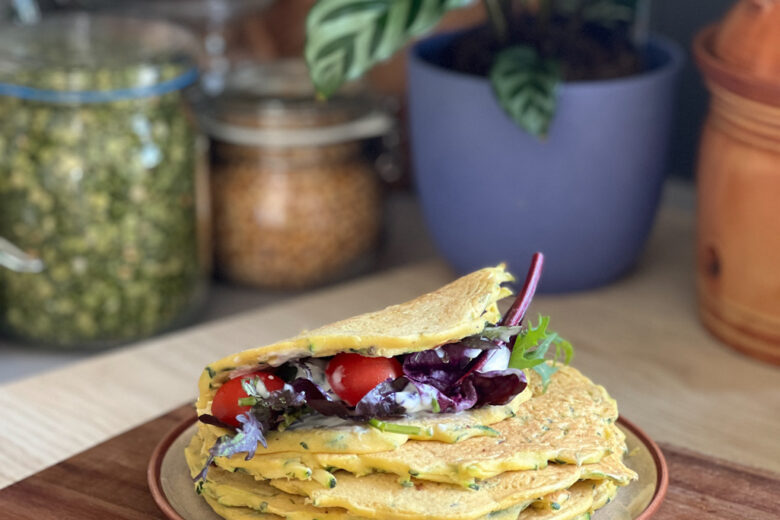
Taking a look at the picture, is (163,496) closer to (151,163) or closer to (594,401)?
(594,401)

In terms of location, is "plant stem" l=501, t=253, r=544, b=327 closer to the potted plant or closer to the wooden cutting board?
the wooden cutting board

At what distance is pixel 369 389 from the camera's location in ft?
1.83

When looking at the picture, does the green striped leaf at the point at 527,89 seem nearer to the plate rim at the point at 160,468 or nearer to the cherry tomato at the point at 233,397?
the plate rim at the point at 160,468

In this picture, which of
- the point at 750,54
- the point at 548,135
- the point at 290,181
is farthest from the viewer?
the point at 290,181

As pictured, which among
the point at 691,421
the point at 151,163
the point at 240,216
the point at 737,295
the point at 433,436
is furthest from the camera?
the point at 240,216

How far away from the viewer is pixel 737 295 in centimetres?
95

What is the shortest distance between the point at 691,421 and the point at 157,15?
89 centimetres

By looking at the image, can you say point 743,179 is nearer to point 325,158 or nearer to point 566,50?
point 566,50

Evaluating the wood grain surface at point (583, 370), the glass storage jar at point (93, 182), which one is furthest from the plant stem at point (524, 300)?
the glass storage jar at point (93, 182)

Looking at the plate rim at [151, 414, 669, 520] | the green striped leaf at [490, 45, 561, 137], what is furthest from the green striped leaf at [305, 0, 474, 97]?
the plate rim at [151, 414, 669, 520]

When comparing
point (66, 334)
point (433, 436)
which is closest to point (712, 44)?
point (433, 436)

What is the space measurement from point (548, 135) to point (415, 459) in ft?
1.72

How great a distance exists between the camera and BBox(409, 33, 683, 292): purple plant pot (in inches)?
39.1

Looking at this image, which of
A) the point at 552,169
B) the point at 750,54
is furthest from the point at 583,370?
the point at 750,54
